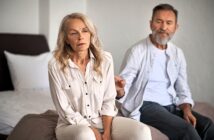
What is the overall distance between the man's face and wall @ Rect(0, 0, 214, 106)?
0.91 meters

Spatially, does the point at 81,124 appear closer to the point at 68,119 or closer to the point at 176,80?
the point at 68,119

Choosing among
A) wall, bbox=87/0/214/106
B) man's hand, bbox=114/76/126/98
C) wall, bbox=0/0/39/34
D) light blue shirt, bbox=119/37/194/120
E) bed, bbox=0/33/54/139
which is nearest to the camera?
man's hand, bbox=114/76/126/98

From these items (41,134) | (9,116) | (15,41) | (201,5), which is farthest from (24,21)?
(41,134)

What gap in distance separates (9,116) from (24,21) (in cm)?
165

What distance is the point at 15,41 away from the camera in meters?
3.34

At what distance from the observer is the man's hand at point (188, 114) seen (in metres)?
2.06

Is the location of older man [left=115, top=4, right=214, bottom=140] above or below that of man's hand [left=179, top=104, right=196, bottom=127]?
above

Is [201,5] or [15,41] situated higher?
[201,5]

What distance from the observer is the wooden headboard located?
3196 millimetres

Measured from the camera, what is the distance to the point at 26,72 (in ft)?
10.3

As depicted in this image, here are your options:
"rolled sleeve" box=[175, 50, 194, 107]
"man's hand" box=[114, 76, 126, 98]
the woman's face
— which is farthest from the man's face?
the woman's face

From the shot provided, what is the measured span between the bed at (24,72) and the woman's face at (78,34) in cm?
98

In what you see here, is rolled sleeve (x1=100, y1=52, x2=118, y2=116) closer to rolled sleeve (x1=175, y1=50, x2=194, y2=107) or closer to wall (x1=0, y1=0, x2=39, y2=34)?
rolled sleeve (x1=175, y1=50, x2=194, y2=107)

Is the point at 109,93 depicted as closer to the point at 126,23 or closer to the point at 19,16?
the point at 126,23
